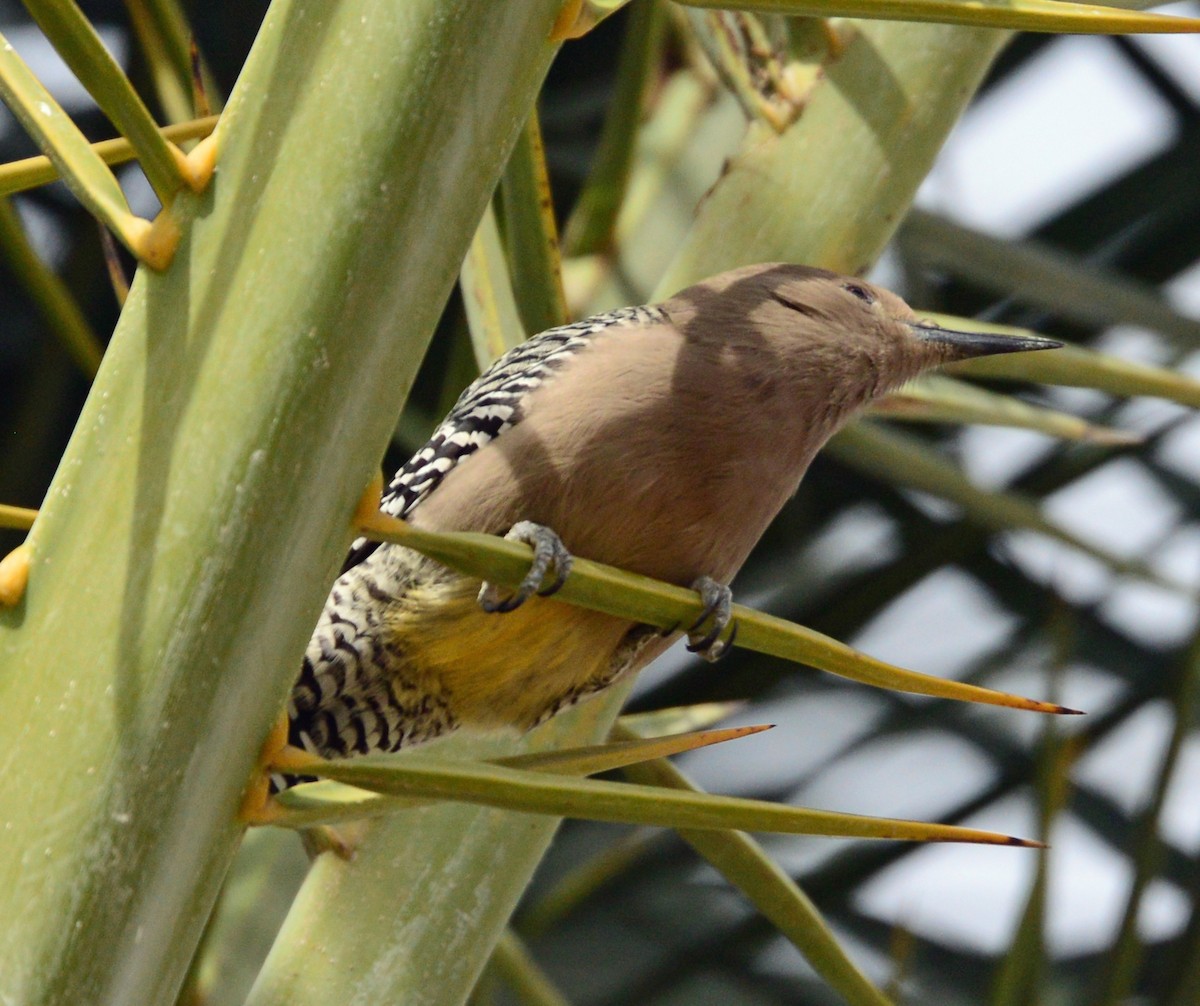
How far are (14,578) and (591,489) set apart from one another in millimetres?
647

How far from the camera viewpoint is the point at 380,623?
146 centimetres

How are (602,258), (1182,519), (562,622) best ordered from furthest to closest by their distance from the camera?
(1182,519), (602,258), (562,622)

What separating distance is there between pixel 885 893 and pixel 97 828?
270 centimetres

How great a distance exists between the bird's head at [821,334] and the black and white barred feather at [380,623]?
7cm

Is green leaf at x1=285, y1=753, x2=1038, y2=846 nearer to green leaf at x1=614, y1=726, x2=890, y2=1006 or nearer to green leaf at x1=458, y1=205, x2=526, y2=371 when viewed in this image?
green leaf at x1=614, y1=726, x2=890, y2=1006

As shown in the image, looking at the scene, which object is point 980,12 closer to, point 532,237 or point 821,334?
point 532,237

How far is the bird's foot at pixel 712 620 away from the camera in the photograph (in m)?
1.28

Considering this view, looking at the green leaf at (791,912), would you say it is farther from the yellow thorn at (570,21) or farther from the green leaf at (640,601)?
the yellow thorn at (570,21)

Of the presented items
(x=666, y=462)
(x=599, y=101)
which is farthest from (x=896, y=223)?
(x=599, y=101)

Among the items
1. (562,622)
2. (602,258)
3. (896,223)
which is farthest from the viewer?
(602,258)

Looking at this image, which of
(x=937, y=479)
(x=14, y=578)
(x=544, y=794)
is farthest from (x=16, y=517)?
(x=937, y=479)

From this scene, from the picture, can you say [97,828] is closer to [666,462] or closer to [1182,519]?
[666,462]

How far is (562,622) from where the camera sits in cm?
135

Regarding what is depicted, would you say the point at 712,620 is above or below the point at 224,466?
below
